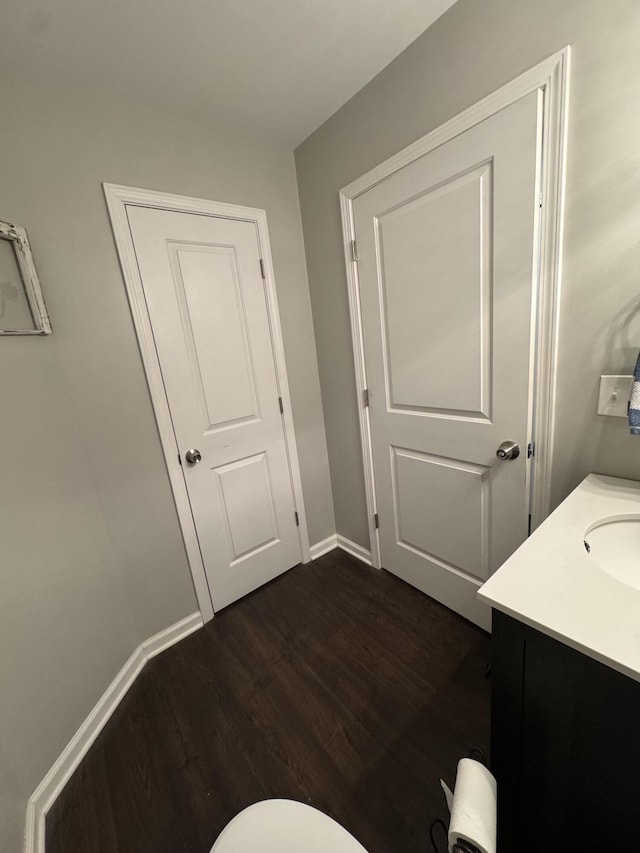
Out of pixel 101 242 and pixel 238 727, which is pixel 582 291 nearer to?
pixel 101 242

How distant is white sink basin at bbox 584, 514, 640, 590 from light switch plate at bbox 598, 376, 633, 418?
32 cm

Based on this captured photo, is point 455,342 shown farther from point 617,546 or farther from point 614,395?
point 617,546

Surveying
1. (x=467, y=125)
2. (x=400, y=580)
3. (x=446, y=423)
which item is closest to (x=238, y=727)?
(x=400, y=580)

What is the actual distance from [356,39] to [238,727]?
8.49 ft

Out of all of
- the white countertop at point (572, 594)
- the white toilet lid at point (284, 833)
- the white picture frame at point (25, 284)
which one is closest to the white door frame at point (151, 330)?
the white picture frame at point (25, 284)

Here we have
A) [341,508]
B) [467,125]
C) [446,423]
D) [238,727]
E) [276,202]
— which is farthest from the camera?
[341,508]

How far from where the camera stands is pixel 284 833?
0.70 metres

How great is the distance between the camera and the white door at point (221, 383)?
1530 mm

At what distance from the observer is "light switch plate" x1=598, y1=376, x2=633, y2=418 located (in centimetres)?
99

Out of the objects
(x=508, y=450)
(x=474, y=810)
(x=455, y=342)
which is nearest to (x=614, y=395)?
(x=508, y=450)

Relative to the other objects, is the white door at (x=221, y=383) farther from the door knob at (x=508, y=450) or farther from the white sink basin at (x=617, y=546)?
the white sink basin at (x=617, y=546)

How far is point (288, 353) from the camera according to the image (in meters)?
1.95

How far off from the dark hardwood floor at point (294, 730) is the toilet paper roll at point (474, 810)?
1.79 ft

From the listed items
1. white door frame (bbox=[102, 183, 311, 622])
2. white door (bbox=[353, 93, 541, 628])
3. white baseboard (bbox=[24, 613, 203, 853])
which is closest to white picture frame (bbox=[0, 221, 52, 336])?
white door frame (bbox=[102, 183, 311, 622])
